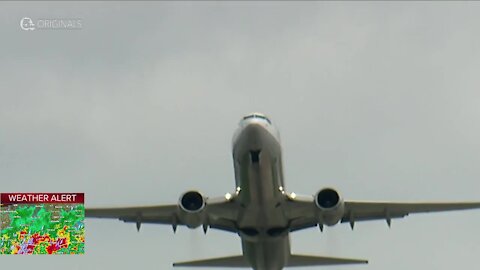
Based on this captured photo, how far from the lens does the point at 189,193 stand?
256ft

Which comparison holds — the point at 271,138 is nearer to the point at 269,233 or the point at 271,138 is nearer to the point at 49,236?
the point at 269,233

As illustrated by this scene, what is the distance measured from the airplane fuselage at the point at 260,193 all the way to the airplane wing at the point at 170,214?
2.61ft

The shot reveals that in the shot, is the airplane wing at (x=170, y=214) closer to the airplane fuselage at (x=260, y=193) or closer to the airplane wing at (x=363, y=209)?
the airplane fuselage at (x=260, y=193)

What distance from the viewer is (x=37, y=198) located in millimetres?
84375

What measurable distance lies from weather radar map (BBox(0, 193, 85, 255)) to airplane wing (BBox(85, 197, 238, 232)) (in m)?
1.23

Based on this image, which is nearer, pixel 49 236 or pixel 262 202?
pixel 262 202

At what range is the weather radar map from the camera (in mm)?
83438

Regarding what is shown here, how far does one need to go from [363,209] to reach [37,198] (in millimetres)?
15848

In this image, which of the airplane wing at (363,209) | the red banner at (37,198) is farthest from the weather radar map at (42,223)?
the airplane wing at (363,209)

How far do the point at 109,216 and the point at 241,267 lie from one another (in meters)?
6.83

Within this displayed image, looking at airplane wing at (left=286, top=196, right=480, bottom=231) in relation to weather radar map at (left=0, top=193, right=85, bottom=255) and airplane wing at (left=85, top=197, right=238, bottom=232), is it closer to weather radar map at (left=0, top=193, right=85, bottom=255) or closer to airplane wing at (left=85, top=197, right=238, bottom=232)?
airplane wing at (left=85, top=197, right=238, bottom=232)

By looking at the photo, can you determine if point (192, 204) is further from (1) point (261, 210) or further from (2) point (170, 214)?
(2) point (170, 214)

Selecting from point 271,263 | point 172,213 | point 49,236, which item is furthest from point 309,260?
point 49,236

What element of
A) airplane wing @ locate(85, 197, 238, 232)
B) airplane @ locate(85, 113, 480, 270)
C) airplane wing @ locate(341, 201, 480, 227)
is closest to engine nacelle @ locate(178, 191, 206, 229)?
airplane @ locate(85, 113, 480, 270)
